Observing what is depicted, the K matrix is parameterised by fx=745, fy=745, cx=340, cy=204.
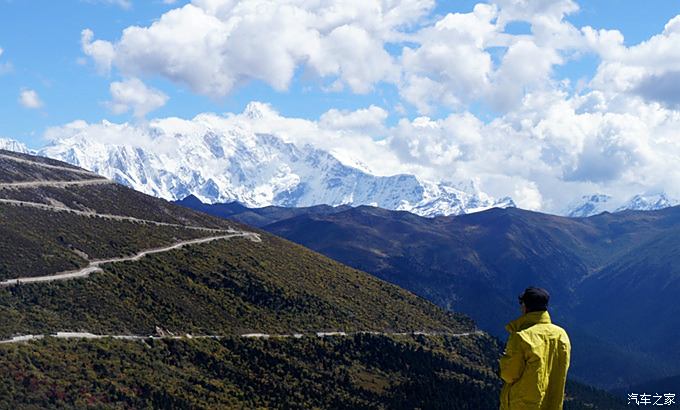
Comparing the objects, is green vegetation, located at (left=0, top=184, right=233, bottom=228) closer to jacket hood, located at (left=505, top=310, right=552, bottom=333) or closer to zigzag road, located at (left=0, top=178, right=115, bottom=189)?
zigzag road, located at (left=0, top=178, right=115, bottom=189)

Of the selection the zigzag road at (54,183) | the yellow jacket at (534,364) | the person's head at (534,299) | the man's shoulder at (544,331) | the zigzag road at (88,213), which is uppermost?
the zigzag road at (54,183)

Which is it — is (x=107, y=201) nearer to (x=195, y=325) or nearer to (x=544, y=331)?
(x=195, y=325)

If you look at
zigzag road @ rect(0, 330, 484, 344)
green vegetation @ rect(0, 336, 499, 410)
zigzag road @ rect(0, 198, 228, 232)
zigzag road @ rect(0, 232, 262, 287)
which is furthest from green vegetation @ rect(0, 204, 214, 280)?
green vegetation @ rect(0, 336, 499, 410)

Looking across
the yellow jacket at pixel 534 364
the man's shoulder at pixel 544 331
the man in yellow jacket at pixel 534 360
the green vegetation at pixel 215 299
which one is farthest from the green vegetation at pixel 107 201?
the man's shoulder at pixel 544 331

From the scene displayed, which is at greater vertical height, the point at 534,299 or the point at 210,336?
the point at 210,336

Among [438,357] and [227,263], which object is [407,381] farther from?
[227,263]

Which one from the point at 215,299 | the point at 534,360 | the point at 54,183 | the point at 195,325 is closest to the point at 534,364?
the point at 534,360

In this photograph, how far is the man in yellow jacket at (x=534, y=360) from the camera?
1395cm

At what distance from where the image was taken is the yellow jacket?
14.0 m

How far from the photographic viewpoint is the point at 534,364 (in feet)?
45.9

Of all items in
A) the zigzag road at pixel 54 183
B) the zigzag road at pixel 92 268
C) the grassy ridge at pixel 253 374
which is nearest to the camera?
the grassy ridge at pixel 253 374

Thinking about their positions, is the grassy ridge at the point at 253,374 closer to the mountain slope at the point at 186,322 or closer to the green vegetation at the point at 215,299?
the mountain slope at the point at 186,322

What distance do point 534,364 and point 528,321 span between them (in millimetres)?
902

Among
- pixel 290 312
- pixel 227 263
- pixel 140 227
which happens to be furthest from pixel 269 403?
pixel 140 227
